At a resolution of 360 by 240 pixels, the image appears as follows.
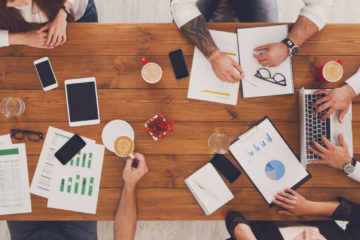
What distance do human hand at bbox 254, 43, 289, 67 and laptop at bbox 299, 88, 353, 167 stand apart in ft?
0.66

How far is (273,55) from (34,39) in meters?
1.26

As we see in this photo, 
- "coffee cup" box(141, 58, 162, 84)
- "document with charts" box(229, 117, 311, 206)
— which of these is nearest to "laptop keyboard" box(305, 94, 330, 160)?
"document with charts" box(229, 117, 311, 206)

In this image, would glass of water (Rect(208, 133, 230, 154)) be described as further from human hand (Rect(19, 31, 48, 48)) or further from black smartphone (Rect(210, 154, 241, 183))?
human hand (Rect(19, 31, 48, 48))

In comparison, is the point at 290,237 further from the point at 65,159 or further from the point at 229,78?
the point at 65,159

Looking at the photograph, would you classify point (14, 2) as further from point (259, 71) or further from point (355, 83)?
point (355, 83)

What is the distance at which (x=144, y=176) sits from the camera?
1.29 meters

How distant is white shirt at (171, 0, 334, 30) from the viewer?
1296 millimetres

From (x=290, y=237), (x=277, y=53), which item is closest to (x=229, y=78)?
(x=277, y=53)

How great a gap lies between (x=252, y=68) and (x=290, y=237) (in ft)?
3.16

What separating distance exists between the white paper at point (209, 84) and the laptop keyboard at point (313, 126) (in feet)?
1.23

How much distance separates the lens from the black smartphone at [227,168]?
50.6 inches

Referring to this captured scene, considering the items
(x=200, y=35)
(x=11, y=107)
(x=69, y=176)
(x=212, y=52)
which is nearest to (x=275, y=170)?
(x=212, y=52)

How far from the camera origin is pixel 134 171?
4.09ft

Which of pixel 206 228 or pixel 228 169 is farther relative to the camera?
pixel 206 228
